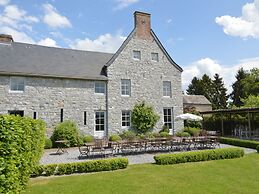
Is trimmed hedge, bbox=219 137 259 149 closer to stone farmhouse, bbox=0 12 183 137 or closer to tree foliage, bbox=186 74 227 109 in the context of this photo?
stone farmhouse, bbox=0 12 183 137

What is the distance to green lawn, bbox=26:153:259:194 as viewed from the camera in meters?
6.84

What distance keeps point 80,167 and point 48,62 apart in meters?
12.3

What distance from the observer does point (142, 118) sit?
786 inches

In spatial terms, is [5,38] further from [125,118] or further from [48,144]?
[125,118]

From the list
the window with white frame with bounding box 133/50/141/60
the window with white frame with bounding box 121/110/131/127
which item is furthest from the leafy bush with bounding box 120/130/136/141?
the window with white frame with bounding box 133/50/141/60

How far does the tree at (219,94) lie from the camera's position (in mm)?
51594

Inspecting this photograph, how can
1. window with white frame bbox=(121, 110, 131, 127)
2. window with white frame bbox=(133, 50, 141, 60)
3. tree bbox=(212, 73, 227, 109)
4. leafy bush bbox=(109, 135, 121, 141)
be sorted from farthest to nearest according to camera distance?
1. tree bbox=(212, 73, 227, 109)
2. window with white frame bbox=(133, 50, 141, 60)
3. window with white frame bbox=(121, 110, 131, 127)
4. leafy bush bbox=(109, 135, 121, 141)

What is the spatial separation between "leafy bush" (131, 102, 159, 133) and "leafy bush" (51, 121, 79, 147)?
5.45 m

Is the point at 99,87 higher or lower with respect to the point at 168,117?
higher

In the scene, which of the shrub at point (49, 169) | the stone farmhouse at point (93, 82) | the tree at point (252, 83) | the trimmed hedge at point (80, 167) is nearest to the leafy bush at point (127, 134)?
the stone farmhouse at point (93, 82)

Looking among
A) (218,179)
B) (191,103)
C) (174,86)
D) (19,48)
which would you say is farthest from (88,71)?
(191,103)

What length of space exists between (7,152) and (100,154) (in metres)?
9.26

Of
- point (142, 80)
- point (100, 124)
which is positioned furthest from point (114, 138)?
point (142, 80)

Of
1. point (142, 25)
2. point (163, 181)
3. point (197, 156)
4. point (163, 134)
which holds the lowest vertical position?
point (163, 181)
